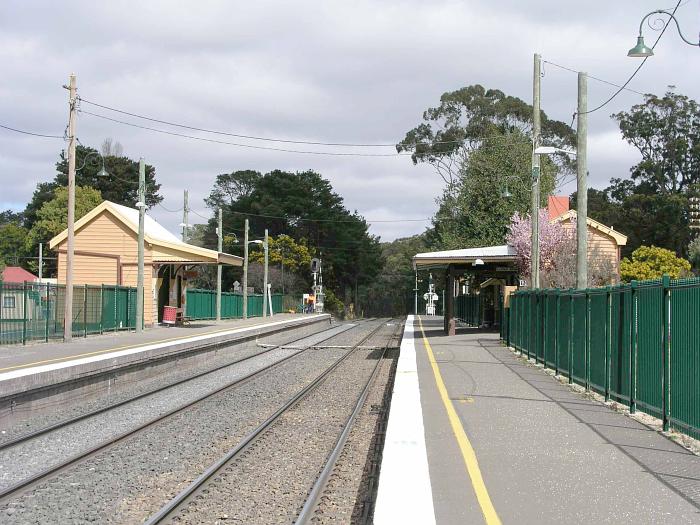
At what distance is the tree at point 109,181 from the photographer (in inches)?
3243

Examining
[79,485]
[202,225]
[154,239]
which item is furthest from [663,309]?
[202,225]

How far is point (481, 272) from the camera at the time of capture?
37.5m

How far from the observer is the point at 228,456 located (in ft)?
33.4

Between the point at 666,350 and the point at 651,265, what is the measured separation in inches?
1784

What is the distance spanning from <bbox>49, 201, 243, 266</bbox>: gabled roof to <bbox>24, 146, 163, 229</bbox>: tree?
36.6 meters

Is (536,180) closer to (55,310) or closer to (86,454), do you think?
(55,310)

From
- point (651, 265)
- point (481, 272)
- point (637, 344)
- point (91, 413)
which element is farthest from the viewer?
point (651, 265)

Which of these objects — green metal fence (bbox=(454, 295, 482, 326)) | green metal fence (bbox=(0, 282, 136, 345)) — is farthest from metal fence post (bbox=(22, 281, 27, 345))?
green metal fence (bbox=(454, 295, 482, 326))

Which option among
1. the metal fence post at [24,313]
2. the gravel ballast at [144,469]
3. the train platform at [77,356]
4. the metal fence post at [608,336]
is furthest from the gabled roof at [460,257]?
the metal fence post at [608,336]

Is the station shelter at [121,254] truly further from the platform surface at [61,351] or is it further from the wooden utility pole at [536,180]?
the wooden utility pole at [536,180]

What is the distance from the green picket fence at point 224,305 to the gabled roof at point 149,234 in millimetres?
3977

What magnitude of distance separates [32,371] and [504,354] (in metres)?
12.7

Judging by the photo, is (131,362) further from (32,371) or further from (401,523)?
(401,523)

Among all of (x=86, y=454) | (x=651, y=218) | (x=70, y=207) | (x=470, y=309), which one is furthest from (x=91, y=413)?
(x=651, y=218)
